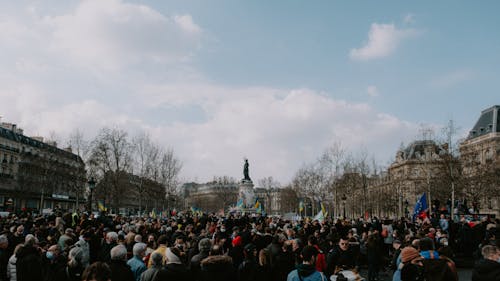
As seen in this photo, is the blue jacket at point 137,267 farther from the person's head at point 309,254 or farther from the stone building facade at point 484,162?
the stone building facade at point 484,162

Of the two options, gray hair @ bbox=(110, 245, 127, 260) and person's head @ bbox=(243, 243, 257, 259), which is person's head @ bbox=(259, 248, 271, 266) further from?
gray hair @ bbox=(110, 245, 127, 260)

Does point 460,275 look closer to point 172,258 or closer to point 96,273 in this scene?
point 172,258

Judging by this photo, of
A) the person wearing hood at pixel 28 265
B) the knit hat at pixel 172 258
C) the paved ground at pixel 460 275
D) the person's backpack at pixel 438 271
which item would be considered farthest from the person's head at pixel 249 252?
the paved ground at pixel 460 275

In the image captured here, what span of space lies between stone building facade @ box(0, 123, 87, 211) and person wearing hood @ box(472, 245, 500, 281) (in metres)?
57.7

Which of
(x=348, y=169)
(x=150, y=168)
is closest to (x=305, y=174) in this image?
(x=348, y=169)

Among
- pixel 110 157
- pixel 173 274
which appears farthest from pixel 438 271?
pixel 110 157

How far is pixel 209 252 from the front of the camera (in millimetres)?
8359

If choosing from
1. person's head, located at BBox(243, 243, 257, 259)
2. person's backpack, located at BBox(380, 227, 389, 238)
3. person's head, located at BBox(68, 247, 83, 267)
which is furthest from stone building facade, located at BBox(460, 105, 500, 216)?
person's head, located at BBox(68, 247, 83, 267)

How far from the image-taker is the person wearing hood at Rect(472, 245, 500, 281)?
6203 mm

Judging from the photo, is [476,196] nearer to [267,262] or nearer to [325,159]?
[325,159]

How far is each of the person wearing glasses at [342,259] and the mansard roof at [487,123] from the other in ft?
242

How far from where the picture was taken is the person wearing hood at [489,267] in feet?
20.4

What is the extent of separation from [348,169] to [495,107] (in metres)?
32.9

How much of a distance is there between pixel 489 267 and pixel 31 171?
72.5 m
